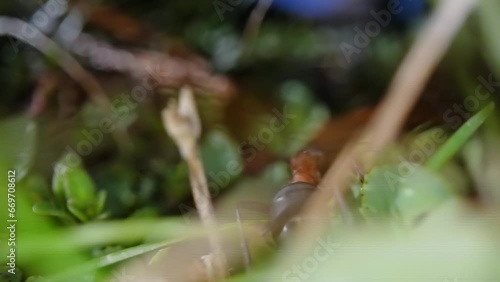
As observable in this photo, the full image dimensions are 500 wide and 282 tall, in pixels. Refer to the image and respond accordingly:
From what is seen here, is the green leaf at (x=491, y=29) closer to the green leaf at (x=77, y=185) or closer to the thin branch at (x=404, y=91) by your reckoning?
the thin branch at (x=404, y=91)

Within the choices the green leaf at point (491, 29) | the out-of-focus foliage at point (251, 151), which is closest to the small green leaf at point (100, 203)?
the out-of-focus foliage at point (251, 151)

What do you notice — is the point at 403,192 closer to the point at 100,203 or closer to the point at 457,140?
the point at 457,140

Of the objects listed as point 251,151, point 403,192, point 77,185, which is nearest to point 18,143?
point 77,185

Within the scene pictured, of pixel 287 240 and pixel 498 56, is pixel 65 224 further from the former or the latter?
pixel 498 56

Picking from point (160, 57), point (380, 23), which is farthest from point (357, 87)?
point (160, 57)

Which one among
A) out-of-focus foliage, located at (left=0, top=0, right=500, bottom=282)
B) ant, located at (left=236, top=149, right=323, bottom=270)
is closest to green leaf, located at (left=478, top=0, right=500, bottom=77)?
out-of-focus foliage, located at (left=0, top=0, right=500, bottom=282)

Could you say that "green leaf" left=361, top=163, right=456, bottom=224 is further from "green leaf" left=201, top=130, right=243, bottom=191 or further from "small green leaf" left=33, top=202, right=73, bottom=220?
"small green leaf" left=33, top=202, right=73, bottom=220
